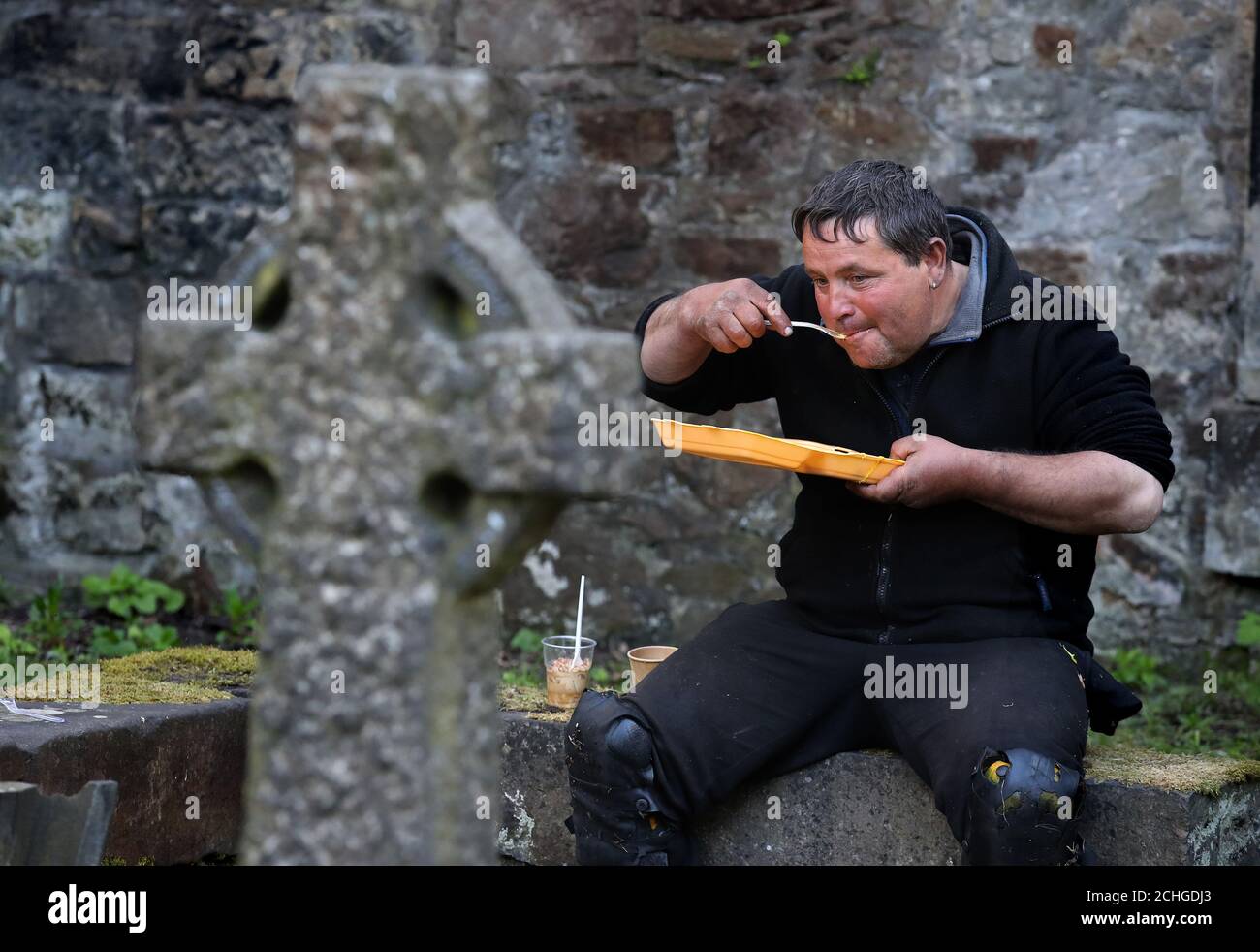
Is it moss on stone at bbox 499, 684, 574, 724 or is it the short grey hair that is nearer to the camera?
the short grey hair

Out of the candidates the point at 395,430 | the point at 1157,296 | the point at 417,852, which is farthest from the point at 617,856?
the point at 1157,296

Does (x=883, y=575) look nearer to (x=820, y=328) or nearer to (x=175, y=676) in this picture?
(x=820, y=328)

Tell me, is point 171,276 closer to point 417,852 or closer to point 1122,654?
point 1122,654

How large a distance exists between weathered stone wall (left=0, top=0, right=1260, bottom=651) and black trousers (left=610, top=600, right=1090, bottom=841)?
1.72 m

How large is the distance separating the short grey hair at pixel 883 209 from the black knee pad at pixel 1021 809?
3.35 feet

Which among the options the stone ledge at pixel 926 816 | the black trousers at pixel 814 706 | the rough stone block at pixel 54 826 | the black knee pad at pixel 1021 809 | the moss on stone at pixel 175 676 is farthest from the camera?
the moss on stone at pixel 175 676

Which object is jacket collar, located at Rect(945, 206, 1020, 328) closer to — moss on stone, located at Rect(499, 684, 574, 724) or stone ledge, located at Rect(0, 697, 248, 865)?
moss on stone, located at Rect(499, 684, 574, 724)

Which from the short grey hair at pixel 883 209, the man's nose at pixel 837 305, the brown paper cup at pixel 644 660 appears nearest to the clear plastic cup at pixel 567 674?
the brown paper cup at pixel 644 660

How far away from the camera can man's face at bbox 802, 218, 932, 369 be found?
321 centimetres

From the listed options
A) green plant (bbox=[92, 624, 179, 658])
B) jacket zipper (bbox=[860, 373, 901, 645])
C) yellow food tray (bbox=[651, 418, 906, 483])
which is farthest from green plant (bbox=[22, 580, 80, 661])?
jacket zipper (bbox=[860, 373, 901, 645])

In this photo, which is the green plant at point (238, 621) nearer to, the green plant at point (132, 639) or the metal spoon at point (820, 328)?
the green plant at point (132, 639)

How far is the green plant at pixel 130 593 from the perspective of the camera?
207 inches

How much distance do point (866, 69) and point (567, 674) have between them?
7.33ft

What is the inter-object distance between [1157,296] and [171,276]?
3.15m
